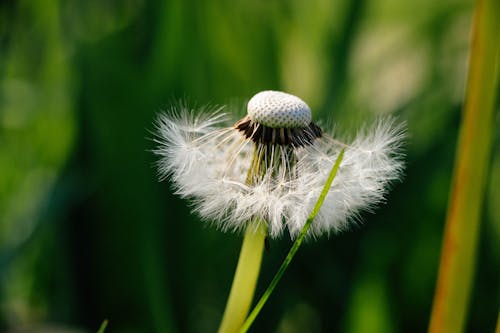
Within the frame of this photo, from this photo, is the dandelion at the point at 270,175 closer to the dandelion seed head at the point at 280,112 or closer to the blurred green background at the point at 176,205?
the dandelion seed head at the point at 280,112

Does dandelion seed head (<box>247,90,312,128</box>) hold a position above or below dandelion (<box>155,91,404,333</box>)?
above

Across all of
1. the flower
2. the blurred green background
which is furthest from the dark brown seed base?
the blurred green background

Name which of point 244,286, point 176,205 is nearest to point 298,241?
point 244,286

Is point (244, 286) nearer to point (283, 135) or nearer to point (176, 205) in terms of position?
point (283, 135)

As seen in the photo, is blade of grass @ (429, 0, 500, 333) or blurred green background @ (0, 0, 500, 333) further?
blurred green background @ (0, 0, 500, 333)

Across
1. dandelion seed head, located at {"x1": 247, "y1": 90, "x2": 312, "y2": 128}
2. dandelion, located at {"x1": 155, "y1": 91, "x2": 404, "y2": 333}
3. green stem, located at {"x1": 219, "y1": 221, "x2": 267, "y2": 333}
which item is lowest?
green stem, located at {"x1": 219, "y1": 221, "x2": 267, "y2": 333}

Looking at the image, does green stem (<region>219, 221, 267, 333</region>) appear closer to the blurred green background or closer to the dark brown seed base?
the dark brown seed base

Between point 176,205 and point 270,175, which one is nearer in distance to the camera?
point 270,175
